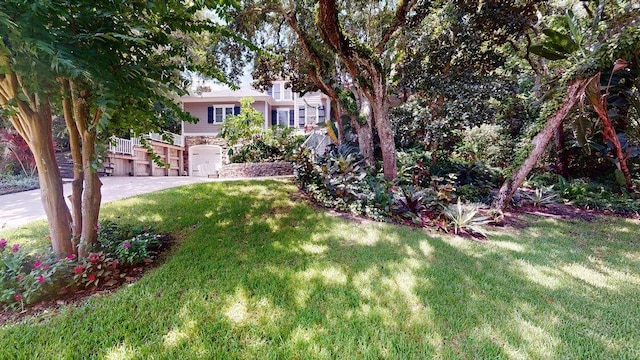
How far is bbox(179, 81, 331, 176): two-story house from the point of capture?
17.2 meters

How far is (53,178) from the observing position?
303 centimetres

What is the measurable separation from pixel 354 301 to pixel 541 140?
18.2ft

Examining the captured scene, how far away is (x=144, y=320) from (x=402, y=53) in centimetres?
960

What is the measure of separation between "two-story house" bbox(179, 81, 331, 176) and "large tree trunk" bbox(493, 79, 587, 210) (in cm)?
1155

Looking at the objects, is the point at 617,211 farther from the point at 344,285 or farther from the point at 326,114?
Answer: the point at 326,114

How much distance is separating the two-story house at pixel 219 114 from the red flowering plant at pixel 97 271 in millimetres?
13638

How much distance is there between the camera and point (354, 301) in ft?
8.30

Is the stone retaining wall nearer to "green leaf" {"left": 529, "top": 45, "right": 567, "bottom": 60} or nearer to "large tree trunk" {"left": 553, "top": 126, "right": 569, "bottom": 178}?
"green leaf" {"left": 529, "top": 45, "right": 567, "bottom": 60}

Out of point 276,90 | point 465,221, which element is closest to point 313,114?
point 276,90

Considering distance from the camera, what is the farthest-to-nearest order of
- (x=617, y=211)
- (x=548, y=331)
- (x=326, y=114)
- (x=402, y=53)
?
(x=326, y=114), (x=402, y=53), (x=617, y=211), (x=548, y=331)

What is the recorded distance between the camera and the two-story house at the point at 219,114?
1722 centimetres

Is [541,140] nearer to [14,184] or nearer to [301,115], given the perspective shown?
[14,184]

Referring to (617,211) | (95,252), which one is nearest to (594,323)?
(95,252)

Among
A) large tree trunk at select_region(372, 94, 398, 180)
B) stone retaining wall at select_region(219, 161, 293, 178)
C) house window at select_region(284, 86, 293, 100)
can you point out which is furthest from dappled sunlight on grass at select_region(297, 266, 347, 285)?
house window at select_region(284, 86, 293, 100)
